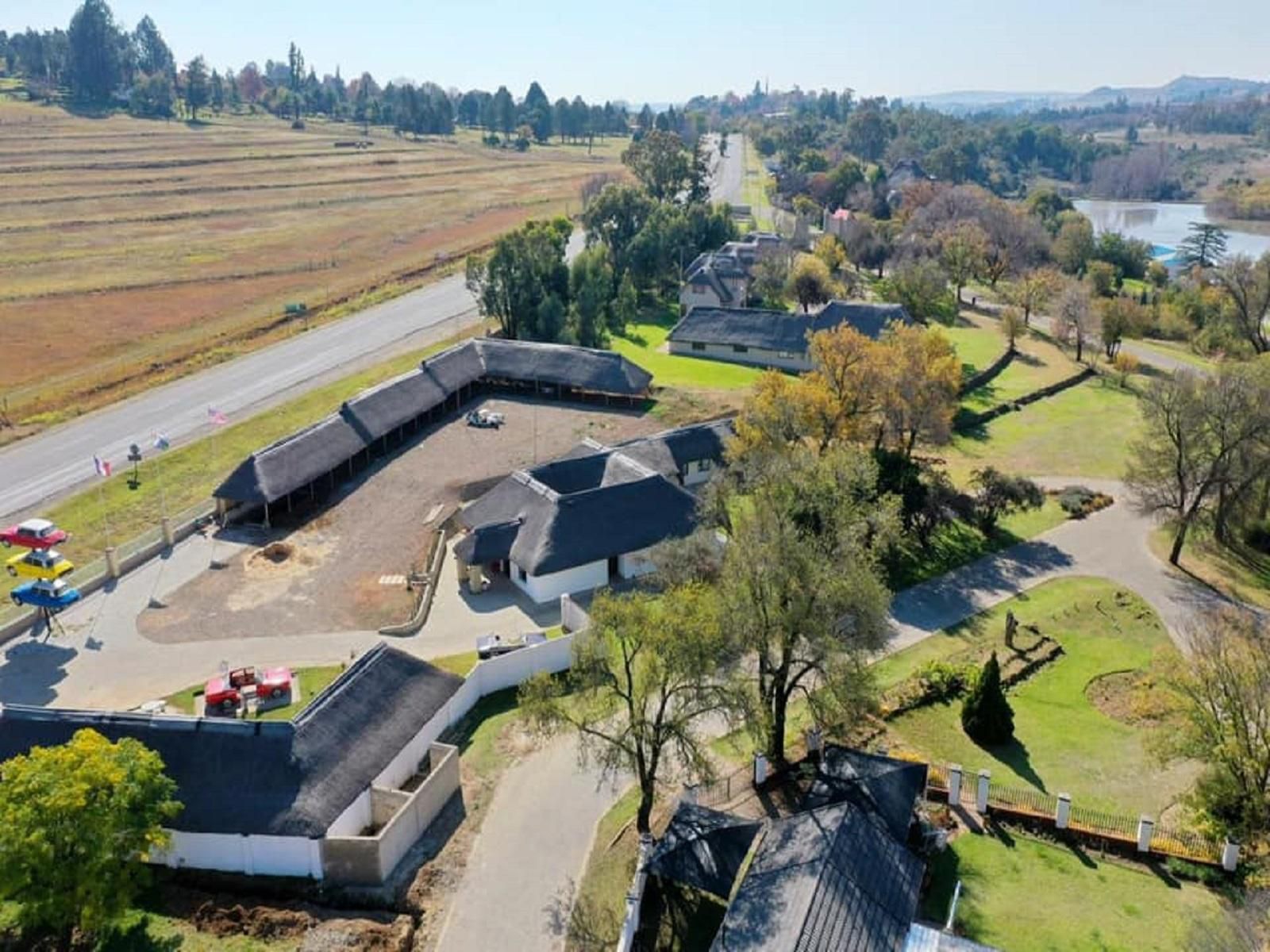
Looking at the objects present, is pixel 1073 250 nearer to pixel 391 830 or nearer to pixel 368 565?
pixel 368 565

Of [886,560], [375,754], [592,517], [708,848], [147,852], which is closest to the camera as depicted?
[147,852]

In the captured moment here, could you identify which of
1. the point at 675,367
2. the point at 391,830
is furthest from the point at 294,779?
the point at 675,367

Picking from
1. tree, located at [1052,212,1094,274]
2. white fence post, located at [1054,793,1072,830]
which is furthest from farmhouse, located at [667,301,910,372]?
white fence post, located at [1054,793,1072,830]

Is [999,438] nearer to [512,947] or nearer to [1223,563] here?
[1223,563]

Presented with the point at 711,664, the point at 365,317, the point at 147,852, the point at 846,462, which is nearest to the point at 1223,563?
the point at 846,462

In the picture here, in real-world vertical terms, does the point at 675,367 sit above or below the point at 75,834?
below
